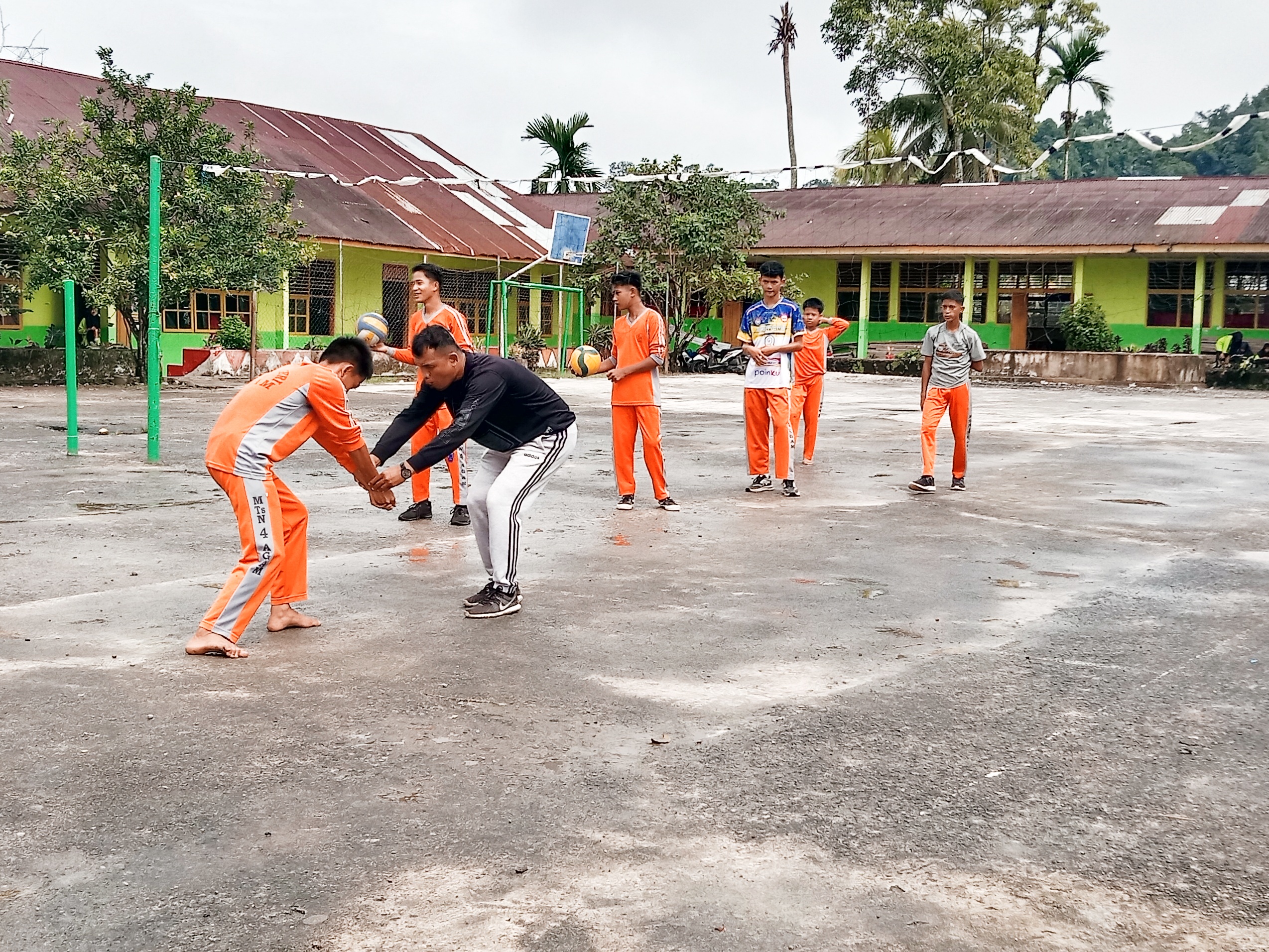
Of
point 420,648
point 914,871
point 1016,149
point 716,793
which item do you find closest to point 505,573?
point 420,648

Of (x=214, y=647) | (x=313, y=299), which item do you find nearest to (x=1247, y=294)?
(x=313, y=299)

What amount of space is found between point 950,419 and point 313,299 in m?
21.2

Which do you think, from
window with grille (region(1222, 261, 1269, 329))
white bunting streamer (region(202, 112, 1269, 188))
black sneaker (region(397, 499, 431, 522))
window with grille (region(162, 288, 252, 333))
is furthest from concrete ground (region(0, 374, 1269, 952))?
window with grille (region(1222, 261, 1269, 329))

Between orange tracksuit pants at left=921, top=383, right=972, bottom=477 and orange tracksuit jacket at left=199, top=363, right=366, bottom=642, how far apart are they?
6.13m

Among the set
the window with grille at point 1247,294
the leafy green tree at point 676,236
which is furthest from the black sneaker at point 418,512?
the window with grille at point 1247,294

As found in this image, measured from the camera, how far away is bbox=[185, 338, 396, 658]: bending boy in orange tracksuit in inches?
210

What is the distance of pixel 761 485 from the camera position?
35.0 feet

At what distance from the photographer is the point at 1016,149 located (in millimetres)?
42781

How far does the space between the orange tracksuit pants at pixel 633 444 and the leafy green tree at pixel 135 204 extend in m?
14.4

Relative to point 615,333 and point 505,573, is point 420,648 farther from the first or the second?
point 615,333

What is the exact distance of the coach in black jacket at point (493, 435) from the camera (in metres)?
5.68

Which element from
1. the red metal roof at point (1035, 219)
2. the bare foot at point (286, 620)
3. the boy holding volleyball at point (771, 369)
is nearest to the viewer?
the bare foot at point (286, 620)

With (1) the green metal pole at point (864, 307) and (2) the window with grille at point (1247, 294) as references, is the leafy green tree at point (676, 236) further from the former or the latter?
(2) the window with grille at point (1247, 294)

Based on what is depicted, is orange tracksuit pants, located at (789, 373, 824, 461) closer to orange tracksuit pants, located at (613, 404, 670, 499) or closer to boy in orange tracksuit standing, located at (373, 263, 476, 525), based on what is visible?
orange tracksuit pants, located at (613, 404, 670, 499)
